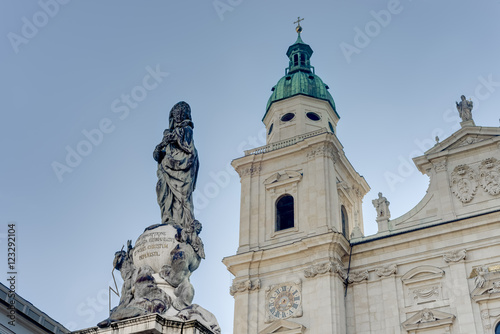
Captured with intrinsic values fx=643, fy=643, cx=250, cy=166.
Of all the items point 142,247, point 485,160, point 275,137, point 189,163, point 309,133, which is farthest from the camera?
point 275,137

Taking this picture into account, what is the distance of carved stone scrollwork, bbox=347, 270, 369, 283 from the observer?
24.8 m

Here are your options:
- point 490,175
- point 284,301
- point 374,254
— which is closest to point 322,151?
point 374,254

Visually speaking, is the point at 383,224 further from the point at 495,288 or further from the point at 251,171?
the point at 251,171

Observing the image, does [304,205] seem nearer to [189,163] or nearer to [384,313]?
[384,313]

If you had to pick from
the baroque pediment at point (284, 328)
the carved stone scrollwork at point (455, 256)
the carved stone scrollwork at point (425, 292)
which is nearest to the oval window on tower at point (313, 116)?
the carved stone scrollwork at point (455, 256)

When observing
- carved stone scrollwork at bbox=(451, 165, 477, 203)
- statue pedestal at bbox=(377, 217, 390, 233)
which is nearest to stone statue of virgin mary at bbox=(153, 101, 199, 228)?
statue pedestal at bbox=(377, 217, 390, 233)

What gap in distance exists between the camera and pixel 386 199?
26.8 metres

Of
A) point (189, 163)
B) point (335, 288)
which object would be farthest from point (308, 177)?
point (189, 163)

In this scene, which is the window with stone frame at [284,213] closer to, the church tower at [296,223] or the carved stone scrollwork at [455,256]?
the church tower at [296,223]

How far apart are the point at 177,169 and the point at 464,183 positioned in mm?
18015

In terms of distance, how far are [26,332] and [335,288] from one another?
11205 millimetres

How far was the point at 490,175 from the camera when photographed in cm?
2477

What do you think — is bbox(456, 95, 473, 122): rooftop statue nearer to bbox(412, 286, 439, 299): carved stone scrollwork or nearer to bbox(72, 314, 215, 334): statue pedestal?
bbox(412, 286, 439, 299): carved stone scrollwork

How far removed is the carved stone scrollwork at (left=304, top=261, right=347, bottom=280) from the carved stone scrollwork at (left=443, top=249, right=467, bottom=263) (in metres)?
3.91
